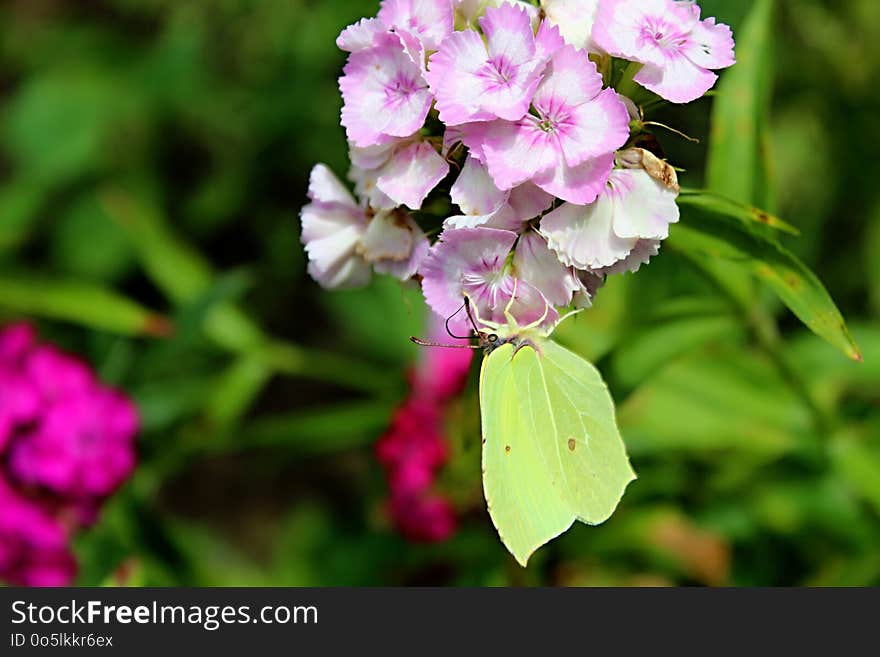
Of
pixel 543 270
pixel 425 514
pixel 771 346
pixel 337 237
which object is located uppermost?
pixel 543 270

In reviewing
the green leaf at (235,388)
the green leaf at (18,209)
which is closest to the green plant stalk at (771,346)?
the green leaf at (235,388)

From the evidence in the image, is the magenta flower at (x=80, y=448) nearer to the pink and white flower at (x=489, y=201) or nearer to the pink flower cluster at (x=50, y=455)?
the pink flower cluster at (x=50, y=455)

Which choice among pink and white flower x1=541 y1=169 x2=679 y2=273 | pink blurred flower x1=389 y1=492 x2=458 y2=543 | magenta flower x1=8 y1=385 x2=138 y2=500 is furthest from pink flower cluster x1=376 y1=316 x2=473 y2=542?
pink and white flower x1=541 y1=169 x2=679 y2=273

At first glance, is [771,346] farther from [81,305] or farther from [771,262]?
[81,305]

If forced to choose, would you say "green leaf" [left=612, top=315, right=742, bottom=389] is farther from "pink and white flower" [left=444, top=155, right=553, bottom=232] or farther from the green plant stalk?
"pink and white flower" [left=444, top=155, right=553, bottom=232]

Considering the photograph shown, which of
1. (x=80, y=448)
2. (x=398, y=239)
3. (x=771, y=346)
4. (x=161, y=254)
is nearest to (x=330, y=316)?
(x=161, y=254)

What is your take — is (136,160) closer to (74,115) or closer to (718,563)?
(74,115)

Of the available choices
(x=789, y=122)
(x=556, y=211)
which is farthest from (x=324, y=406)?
(x=556, y=211)
